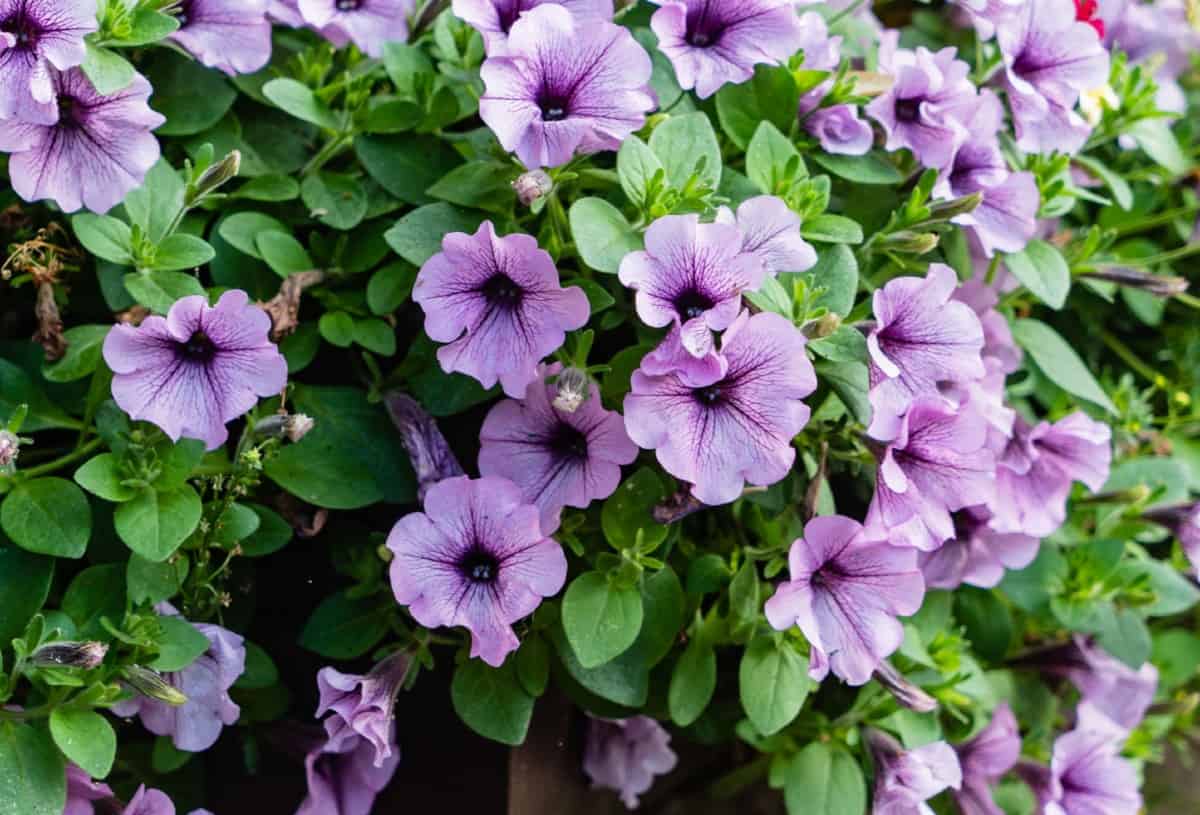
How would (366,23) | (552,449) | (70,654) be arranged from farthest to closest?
1. (366,23)
2. (552,449)
3. (70,654)

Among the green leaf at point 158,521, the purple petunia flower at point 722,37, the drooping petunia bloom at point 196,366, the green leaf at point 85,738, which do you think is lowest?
the green leaf at point 85,738

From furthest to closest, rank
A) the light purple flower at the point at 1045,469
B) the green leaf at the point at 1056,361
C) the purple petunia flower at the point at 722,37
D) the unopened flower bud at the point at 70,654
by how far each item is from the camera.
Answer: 1. the green leaf at the point at 1056,361
2. the light purple flower at the point at 1045,469
3. the purple petunia flower at the point at 722,37
4. the unopened flower bud at the point at 70,654

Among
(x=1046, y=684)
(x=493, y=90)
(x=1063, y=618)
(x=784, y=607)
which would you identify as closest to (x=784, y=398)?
(x=784, y=607)

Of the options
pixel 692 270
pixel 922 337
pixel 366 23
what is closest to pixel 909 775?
pixel 922 337

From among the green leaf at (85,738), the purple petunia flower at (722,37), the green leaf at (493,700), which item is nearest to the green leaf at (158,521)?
the green leaf at (85,738)

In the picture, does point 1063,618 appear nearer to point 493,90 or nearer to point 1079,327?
point 1079,327

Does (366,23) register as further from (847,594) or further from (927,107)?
(847,594)

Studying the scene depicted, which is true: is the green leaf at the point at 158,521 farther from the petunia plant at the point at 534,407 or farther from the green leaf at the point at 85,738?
the green leaf at the point at 85,738
